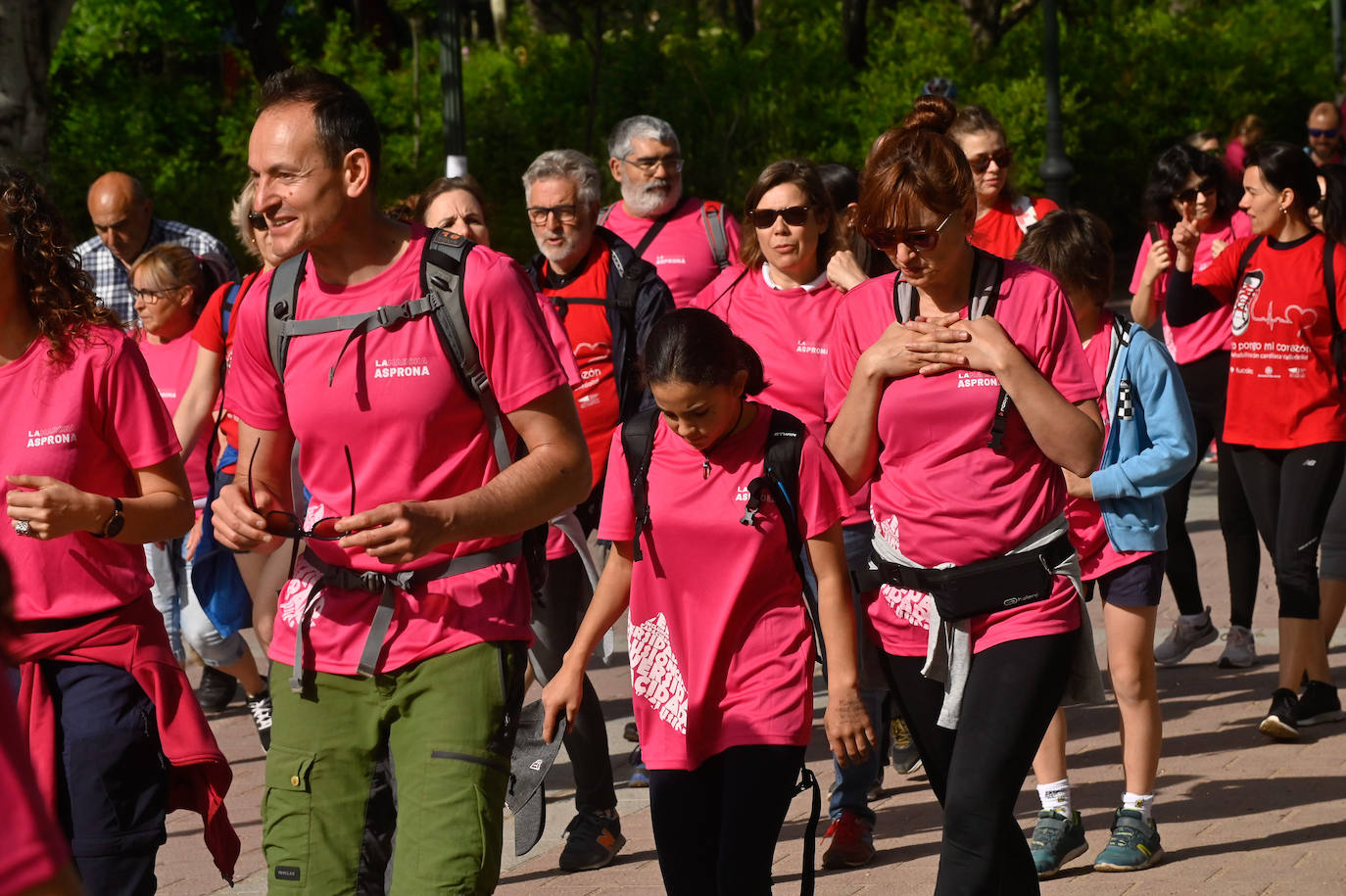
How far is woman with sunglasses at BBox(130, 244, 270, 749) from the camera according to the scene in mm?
7730

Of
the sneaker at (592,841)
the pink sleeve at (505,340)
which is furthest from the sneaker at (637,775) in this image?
the pink sleeve at (505,340)

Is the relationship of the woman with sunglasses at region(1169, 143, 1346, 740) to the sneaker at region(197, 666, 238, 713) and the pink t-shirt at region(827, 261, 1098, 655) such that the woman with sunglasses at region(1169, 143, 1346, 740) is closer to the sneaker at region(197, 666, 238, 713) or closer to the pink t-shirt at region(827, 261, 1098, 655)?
the pink t-shirt at region(827, 261, 1098, 655)

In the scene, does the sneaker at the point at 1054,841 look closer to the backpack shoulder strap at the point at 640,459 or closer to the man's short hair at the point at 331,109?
the backpack shoulder strap at the point at 640,459

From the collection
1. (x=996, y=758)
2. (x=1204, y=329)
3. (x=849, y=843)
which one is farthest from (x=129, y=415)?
(x=1204, y=329)

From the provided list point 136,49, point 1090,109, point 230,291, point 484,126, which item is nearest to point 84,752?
point 230,291

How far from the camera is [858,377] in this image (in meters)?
4.23

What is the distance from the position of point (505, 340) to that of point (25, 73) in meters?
10.5

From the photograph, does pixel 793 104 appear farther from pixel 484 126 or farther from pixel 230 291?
pixel 230 291

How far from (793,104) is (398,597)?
1621 cm

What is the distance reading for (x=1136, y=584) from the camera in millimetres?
5812

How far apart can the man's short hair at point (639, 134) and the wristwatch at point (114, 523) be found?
4296mm

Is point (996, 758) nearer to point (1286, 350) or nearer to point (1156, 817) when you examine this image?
point (1156, 817)

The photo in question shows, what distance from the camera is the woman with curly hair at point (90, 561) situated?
3.79m

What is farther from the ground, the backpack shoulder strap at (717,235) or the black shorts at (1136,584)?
the backpack shoulder strap at (717,235)
